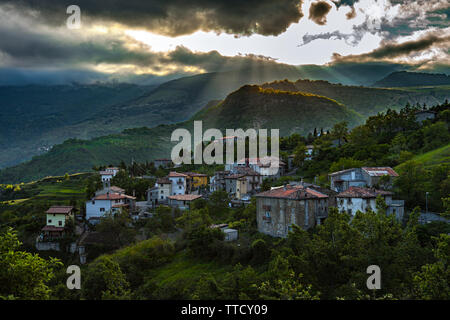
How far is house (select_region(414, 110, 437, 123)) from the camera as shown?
281 ft

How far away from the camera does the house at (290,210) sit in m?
44.8

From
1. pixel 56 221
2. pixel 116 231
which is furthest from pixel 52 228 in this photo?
pixel 116 231

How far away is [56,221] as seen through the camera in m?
63.2

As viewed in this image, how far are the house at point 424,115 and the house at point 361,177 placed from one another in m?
39.1

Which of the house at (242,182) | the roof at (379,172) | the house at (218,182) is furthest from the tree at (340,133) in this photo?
the roof at (379,172)

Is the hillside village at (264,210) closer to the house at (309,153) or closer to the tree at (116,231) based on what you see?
the tree at (116,231)

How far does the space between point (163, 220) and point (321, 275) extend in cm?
3312

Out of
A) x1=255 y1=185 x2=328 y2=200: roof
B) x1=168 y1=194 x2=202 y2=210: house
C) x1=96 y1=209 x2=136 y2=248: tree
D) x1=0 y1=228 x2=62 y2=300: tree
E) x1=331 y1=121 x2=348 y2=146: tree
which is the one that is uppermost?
x1=331 y1=121 x2=348 y2=146: tree

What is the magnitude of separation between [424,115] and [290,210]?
5799 centimetres

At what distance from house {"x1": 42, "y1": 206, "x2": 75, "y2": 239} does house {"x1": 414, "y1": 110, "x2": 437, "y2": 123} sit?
7584 cm

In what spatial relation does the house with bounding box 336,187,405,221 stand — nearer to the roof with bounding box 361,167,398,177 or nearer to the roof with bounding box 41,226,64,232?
the roof with bounding box 361,167,398,177

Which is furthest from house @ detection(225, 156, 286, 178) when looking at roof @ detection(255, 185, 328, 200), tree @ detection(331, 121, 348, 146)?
roof @ detection(255, 185, 328, 200)

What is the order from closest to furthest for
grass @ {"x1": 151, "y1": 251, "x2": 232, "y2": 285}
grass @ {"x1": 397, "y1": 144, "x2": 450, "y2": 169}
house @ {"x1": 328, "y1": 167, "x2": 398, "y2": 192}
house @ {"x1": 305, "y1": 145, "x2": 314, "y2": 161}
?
grass @ {"x1": 151, "y1": 251, "x2": 232, "y2": 285}
house @ {"x1": 328, "y1": 167, "x2": 398, "y2": 192}
grass @ {"x1": 397, "y1": 144, "x2": 450, "y2": 169}
house @ {"x1": 305, "y1": 145, "x2": 314, "y2": 161}
